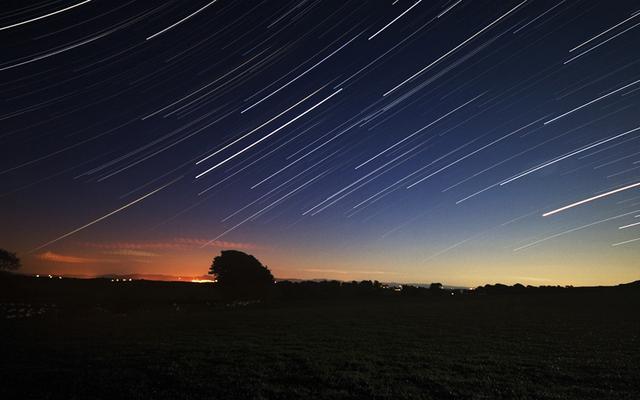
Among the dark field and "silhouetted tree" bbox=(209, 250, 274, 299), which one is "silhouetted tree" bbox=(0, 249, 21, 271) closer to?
"silhouetted tree" bbox=(209, 250, 274, 299)

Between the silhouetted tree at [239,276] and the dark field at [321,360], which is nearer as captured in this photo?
the dark field at [321,360]

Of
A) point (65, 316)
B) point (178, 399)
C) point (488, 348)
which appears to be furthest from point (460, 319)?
point (65, 316)

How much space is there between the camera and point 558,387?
14492 mm

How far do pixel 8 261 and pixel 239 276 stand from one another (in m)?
47.6

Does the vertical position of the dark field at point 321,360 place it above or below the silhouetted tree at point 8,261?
below

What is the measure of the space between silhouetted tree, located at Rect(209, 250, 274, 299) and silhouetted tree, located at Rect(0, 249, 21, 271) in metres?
41.9

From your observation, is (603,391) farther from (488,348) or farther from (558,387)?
(488,348)

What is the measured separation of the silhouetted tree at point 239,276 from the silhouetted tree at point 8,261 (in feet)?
137

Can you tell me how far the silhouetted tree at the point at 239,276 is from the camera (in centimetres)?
7294

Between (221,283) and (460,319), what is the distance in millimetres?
46473

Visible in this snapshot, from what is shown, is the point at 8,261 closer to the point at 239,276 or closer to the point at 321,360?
the point at 239,276

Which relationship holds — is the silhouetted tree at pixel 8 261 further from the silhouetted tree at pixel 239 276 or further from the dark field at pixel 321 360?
the dark field at pixel 321 360

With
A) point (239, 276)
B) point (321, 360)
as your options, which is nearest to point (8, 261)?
point (239, 276)

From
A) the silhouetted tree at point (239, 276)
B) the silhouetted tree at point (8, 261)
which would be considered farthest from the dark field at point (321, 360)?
the silhouetted tree at point (8, 261)
